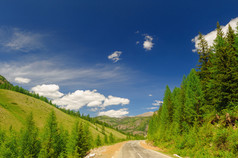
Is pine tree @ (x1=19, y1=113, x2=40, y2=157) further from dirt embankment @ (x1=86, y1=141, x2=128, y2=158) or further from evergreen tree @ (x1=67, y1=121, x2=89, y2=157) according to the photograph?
dirt embankment @ (x1=86, y1=141, x2=128, y2=158)

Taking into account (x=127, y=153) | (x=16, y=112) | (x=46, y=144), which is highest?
(x=127, y=153)

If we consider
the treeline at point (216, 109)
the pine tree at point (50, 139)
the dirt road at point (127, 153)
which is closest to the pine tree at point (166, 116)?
the treeline at point (216, 109)

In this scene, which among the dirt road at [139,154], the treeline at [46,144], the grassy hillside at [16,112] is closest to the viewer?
the dirt road at [139,154]

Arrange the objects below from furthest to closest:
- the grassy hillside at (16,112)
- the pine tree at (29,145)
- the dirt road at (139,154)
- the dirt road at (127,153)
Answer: the grassy hillside at (16,112) < the pine tree at (29,145) < the dirt road at (127,153) < the dirt road at (139,154)

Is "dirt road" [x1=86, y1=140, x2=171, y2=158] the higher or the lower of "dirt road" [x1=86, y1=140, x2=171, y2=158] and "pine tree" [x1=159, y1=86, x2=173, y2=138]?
the lower

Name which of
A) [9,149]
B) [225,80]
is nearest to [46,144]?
[9,149]

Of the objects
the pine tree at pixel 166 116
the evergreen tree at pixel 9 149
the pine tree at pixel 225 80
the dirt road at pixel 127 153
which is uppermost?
the pine tree at pixel 225 80

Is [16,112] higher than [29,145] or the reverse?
higher

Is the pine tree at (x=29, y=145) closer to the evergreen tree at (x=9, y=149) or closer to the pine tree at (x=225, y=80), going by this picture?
the evergreen tree at (x=9, y=149)

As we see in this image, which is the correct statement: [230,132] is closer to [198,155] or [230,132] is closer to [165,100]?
[198,155]

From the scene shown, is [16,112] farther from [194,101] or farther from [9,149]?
[194,101]

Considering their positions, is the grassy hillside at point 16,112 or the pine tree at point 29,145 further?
the grassy hillside at point 16,112

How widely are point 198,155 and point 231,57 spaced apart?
44.8ft

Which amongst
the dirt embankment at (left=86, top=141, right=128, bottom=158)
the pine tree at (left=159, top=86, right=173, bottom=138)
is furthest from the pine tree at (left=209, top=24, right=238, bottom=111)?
the pine tree at (left=159, top=86, right=173, bottom=138)
